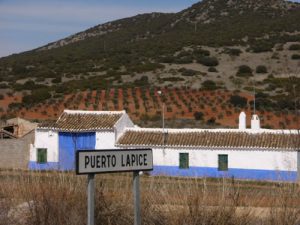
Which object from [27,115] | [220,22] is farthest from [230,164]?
[220,22]

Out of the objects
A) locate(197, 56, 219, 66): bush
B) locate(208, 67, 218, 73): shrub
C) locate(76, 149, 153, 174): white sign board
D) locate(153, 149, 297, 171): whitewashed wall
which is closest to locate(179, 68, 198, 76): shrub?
locate(208, 67, 218, 73): shrub

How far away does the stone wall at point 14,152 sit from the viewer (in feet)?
112

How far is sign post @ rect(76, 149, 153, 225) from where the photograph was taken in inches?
220

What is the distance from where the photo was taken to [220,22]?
296ft

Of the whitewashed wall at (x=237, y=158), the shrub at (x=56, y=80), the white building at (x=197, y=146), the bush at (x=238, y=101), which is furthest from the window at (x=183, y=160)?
the shrub at (x=56, y=80)

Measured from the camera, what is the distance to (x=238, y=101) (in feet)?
166

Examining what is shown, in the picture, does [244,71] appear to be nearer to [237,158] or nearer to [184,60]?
[184,60]

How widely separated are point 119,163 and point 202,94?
48.7m

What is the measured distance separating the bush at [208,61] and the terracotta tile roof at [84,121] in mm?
33107

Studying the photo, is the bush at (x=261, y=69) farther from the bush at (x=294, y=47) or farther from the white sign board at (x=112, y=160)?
the white sign board at (x=112, y=160)

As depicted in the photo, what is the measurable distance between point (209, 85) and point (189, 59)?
11.6 metres

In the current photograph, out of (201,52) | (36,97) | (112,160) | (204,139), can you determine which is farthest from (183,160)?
(201,52)

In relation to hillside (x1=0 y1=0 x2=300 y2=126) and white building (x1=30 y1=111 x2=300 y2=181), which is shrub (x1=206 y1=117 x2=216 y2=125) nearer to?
hillside (x1=0 y1=0 x2=300 y2=126)

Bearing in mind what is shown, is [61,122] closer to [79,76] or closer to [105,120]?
[105,120]
